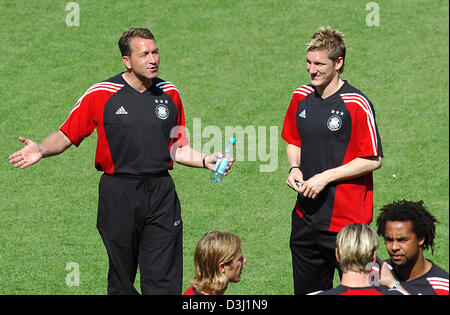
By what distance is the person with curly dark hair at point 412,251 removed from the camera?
239 inches

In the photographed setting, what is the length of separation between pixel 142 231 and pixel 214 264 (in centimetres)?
152

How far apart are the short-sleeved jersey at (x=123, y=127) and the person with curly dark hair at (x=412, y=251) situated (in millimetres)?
2160

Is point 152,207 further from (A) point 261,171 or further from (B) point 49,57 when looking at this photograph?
(B) point 49,57

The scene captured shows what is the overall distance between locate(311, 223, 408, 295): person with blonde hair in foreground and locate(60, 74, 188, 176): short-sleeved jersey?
7.12ft

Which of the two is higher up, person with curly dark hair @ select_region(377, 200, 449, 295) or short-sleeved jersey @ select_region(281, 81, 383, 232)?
short-sleeved jersey @ select_region(281, 81, 383, 232)

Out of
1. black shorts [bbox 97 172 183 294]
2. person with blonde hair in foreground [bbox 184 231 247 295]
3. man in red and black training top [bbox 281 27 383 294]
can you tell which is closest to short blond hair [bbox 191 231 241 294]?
person with blonde hair in foreground [bbox 184 231 247 295]

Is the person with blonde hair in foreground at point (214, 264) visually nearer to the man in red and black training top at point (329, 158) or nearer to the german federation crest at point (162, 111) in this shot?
the man in red and black training top at point (329, 158)

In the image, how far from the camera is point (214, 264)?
5.86m

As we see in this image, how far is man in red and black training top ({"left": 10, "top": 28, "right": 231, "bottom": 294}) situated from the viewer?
7027mm

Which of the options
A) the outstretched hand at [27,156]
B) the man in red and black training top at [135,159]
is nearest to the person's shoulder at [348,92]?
the man in red and black training top at [135,159]

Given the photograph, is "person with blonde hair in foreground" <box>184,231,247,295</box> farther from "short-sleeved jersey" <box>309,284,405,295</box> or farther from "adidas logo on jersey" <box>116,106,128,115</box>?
"adidas logo on jersey" <box>116,106,128,115</box>

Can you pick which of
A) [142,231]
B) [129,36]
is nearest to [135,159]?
[142,231]

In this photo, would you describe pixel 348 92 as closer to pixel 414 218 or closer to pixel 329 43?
pixel 329 43
